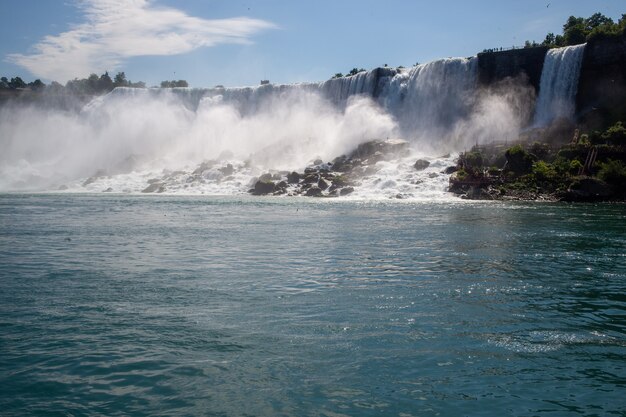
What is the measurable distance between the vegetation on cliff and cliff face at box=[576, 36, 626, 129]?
3555 millimetres

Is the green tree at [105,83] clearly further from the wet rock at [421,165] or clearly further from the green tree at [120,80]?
the wet rock at [421,165]

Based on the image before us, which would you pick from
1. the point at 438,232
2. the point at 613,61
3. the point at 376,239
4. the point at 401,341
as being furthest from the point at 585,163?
the point at 401,341

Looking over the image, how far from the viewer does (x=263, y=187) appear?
50.1 meters

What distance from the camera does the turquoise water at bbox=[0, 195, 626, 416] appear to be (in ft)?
A: 21.4

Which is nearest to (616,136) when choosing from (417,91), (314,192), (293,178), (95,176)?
(417,91)

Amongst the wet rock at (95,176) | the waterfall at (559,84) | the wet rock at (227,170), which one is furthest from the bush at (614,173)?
the wet rock at (95,176)

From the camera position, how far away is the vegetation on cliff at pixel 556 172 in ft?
122

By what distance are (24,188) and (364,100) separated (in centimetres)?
4268

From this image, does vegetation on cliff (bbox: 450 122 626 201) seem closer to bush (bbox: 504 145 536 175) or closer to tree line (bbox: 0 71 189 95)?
bush (bbox: 504 145 536 175)

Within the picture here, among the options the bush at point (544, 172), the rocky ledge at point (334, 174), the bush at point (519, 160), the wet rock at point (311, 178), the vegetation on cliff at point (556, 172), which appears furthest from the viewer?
the wet rock at point (311, 178)

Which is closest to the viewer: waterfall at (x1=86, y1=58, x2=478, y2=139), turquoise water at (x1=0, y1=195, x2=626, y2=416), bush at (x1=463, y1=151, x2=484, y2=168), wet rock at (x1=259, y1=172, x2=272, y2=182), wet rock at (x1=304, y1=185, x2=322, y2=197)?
turquoise water at (x1=0, y1=195, x2=626, y2=416)

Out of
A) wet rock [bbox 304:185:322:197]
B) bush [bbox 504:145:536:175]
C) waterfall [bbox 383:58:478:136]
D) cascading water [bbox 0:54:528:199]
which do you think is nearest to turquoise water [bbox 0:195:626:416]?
bush [bbox 504:145:536:175]

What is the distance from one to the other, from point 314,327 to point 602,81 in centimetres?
4878

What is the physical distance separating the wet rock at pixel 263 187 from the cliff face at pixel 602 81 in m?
28.4
